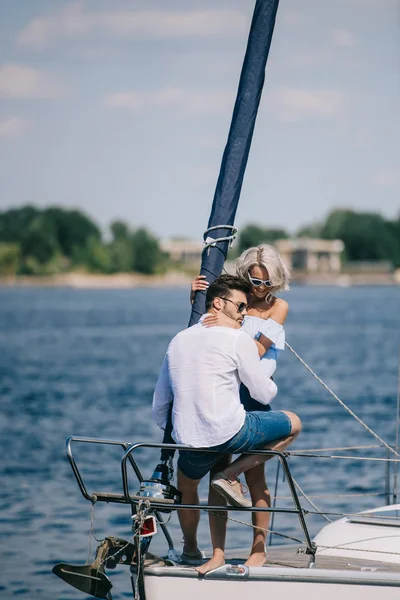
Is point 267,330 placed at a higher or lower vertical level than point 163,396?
higher

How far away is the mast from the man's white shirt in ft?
3.89

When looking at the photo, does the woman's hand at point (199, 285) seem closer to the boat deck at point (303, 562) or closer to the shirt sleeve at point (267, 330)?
the shirt sleeve at point (267, 330)

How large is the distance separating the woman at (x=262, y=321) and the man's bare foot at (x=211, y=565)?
24 cm

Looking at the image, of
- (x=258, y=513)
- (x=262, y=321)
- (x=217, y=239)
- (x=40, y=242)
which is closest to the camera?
(x=258, y=513)

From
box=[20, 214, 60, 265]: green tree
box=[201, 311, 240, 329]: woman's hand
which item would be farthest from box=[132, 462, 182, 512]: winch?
box=[20, 214, 60, 265]: green tree

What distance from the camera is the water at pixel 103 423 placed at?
49.4ft

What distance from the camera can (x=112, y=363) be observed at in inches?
2068

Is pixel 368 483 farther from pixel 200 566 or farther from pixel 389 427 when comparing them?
pixel 200 566

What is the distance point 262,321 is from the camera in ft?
26.9

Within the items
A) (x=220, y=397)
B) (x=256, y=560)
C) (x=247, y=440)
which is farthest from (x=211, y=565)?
(x=220, y=397)

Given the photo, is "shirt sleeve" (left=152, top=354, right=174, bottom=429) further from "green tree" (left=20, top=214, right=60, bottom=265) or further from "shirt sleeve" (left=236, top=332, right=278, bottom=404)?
"green tree" (left=20, top=214, right=60, bottom=265)

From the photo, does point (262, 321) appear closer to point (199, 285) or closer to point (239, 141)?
point (199, 285)

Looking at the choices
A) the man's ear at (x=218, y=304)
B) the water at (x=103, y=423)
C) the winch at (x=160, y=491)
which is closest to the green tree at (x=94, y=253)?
the water at (x=103, y=423)

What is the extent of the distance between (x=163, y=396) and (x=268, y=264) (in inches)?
44.1
